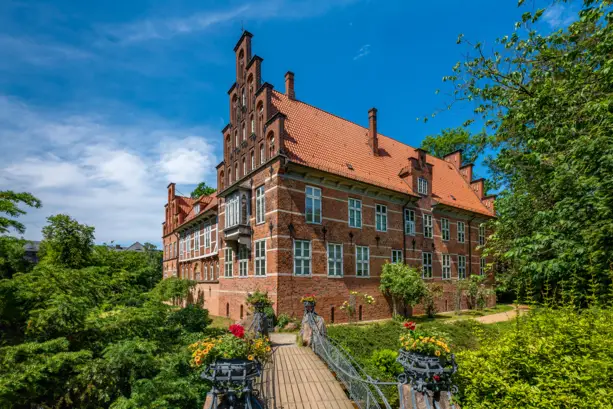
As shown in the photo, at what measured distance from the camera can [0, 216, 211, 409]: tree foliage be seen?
538 cm

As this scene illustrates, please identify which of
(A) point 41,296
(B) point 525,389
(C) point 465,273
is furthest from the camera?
(C) point 465,273

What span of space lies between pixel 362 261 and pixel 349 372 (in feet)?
38.2

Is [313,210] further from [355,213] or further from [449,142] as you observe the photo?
[449,142]

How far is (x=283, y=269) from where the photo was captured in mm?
15648

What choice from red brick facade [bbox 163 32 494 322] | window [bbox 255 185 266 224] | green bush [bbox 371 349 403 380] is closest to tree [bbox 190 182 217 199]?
red brick facade [bbox 163 32 494 322]

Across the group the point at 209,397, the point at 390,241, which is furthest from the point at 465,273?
the point at 209,397

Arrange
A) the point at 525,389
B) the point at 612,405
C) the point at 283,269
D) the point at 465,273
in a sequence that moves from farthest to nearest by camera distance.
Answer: the point at 465,273 → the point at 283,269 → the point at 525,389 → the point at 612,405

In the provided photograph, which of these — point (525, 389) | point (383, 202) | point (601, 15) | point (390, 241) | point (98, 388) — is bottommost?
point (98, 388)

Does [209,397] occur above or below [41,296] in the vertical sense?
below

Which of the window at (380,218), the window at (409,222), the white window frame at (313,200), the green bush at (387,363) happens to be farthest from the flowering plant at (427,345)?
the window at (409,222)

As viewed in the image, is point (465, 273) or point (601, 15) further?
point (465, 273)

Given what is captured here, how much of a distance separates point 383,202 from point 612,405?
16.9 meters

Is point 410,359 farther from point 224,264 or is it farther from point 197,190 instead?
point 197,190

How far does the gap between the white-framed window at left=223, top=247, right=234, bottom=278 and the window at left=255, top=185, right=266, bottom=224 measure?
4498 mm
